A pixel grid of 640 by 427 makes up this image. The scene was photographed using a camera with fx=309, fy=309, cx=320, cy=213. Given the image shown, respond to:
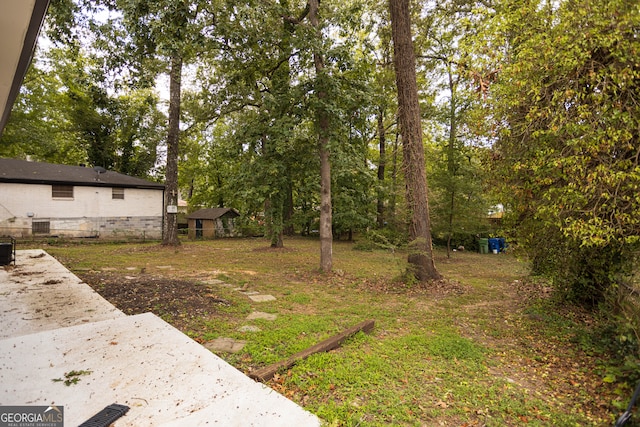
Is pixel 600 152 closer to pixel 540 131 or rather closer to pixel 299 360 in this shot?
pixel 540 131

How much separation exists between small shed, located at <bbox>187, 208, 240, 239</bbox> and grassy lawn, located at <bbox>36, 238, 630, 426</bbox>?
524 inches

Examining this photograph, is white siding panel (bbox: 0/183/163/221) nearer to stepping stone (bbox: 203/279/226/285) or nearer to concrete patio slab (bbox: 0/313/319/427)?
stepping stone (bbox: 203/279/226/285)

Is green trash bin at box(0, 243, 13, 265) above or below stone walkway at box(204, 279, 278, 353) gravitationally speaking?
above

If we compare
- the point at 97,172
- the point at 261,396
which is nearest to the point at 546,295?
the point at 261,396

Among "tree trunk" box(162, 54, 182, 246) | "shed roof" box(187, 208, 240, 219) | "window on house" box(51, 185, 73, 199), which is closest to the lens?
"tree trunk" box(162, 54, 182, 246)

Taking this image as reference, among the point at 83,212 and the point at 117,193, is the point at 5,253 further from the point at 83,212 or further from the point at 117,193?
the point at 117,193

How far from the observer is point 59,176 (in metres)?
15.6

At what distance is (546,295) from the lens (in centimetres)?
608

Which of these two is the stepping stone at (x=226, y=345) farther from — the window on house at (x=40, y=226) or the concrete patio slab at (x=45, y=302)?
the window on house at (x=40, y=226)

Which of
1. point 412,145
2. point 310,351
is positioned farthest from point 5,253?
point 412,145

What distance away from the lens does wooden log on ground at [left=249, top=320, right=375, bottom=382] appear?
2.87 meters

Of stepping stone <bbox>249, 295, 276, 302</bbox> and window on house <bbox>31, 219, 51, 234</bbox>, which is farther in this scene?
window on house <bbox>31, 219, 51, 234</bbox>

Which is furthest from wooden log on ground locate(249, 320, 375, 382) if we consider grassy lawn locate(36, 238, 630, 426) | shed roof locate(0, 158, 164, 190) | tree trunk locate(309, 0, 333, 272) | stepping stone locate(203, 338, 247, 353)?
shed roof locate(0, 158, 164, 190)

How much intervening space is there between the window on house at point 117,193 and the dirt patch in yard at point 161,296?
38.2ft
